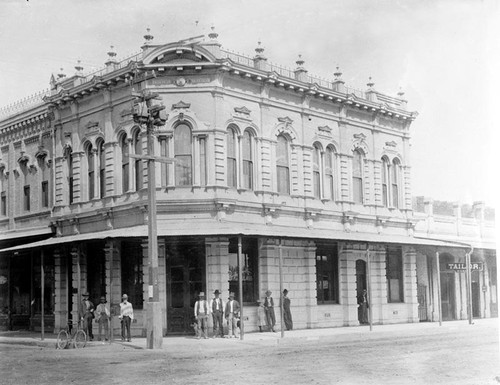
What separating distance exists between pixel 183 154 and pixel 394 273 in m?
12.1

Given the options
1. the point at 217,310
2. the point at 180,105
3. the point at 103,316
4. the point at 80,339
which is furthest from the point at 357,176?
the point at 80,339

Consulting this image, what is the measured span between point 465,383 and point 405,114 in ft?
71.0

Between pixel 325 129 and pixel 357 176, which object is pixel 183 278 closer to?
pixel 325 129

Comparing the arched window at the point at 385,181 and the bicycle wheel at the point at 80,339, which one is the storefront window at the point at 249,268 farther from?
the arched window at the point at 385,181

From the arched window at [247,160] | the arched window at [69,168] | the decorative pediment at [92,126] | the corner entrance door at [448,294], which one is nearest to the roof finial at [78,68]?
the decorative pediment at [92,126]

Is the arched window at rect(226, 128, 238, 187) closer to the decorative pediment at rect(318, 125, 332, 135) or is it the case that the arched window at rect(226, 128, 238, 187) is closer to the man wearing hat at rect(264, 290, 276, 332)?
the man wearing hat at rect(264, 290, 276, 332)

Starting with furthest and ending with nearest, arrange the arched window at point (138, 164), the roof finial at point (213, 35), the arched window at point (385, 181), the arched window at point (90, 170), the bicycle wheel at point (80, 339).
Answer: the arched window at point (385, 181)
the arched window at point (90, 170)
the arched window at point (138, 164)
the roof finial at point (213, 35)
the bicycle wheel at point (80, 339)

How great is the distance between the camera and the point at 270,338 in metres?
23.8

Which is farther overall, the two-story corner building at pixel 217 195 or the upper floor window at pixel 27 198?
the upper floor window at pixel 27 198

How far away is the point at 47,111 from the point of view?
3116 centimetres

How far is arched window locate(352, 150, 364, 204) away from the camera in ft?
105

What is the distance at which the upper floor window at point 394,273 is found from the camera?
33000 mm

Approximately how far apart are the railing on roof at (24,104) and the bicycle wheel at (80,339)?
12.1 meters

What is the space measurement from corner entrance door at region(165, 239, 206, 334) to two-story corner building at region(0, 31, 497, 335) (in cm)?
5
